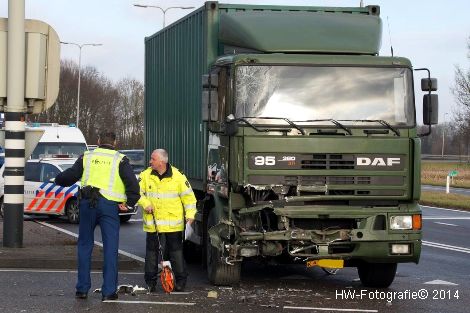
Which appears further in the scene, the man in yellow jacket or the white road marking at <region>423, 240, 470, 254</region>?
the white road marking at <region>423, 240, 470, 254</region>

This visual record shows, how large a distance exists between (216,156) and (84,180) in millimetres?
1875

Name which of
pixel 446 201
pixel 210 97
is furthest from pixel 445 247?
pixel 446 201

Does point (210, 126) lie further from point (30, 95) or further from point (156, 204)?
point (30, 95)

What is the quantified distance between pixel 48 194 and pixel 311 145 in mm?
13039

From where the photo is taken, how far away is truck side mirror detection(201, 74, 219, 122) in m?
10.7

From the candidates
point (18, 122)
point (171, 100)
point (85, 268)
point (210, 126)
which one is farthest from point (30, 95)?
point (85, 268)

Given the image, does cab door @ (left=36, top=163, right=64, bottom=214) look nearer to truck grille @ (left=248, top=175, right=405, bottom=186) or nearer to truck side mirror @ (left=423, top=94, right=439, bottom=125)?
truck grille @ (left=248, top=175, right=405, bottom=186)

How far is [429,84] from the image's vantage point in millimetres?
10977

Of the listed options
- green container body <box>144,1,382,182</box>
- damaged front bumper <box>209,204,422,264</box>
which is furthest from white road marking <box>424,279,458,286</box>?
green container body <box>144,1,382,182</box>

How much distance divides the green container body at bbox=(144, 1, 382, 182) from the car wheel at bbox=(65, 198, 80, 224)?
7559 mm

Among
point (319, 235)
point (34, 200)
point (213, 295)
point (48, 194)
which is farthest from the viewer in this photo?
point (34, 200)

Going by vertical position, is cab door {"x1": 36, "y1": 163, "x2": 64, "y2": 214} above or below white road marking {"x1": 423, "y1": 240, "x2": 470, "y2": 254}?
above

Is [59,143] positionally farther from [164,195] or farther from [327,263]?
[327,263]

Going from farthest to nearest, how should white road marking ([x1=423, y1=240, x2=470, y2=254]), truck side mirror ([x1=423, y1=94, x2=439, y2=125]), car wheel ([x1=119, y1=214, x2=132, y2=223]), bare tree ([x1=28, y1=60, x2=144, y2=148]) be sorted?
bare tree ([x1=28, y1=60, x2=144, y2=148]) → car wheel ([x1=119, y1=214, x2=132, y2=223]) → white road marking ([x1=423, y1=240, x2=470, y2=254]) → truck side mirror ([x1=423, y1=94, x2=439, y2=125])
